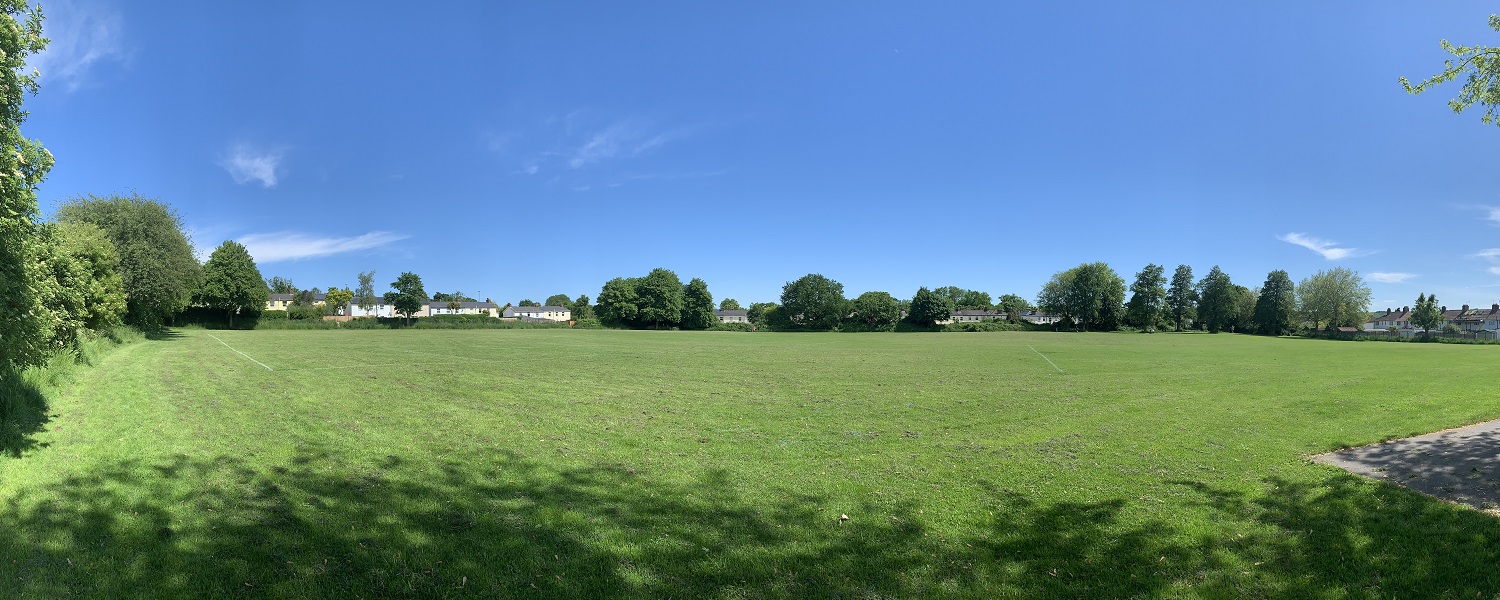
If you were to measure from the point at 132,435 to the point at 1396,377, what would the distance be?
114 ft

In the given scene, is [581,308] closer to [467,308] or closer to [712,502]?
[467,308]

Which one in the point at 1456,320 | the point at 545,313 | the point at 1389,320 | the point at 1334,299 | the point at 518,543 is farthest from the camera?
the point at 545,313

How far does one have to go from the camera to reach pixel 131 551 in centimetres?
517

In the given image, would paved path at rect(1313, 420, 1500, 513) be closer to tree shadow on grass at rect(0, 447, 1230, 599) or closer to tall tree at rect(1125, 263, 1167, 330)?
tree shadow on grass at rect(0, 447, 1230, 599)

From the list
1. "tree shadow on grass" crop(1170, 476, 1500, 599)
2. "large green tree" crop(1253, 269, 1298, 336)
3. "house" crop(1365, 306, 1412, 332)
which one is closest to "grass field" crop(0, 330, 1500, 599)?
"tree shadow on grass" crop(1170, 476, 1500, 599)

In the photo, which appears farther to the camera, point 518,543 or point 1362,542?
point 1362,542

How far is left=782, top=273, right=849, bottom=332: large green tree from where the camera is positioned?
393 feet

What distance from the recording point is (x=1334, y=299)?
102 metres

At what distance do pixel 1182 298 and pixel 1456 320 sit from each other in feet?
203

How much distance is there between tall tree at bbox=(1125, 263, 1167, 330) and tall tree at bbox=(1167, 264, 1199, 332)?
3911 millimetres

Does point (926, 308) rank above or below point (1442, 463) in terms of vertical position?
above

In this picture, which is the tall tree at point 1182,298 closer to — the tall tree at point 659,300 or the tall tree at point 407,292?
the tall tree at point 659,300

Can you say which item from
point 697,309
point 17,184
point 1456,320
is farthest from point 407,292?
point 1456,320

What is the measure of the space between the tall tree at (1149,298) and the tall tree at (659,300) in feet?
296
